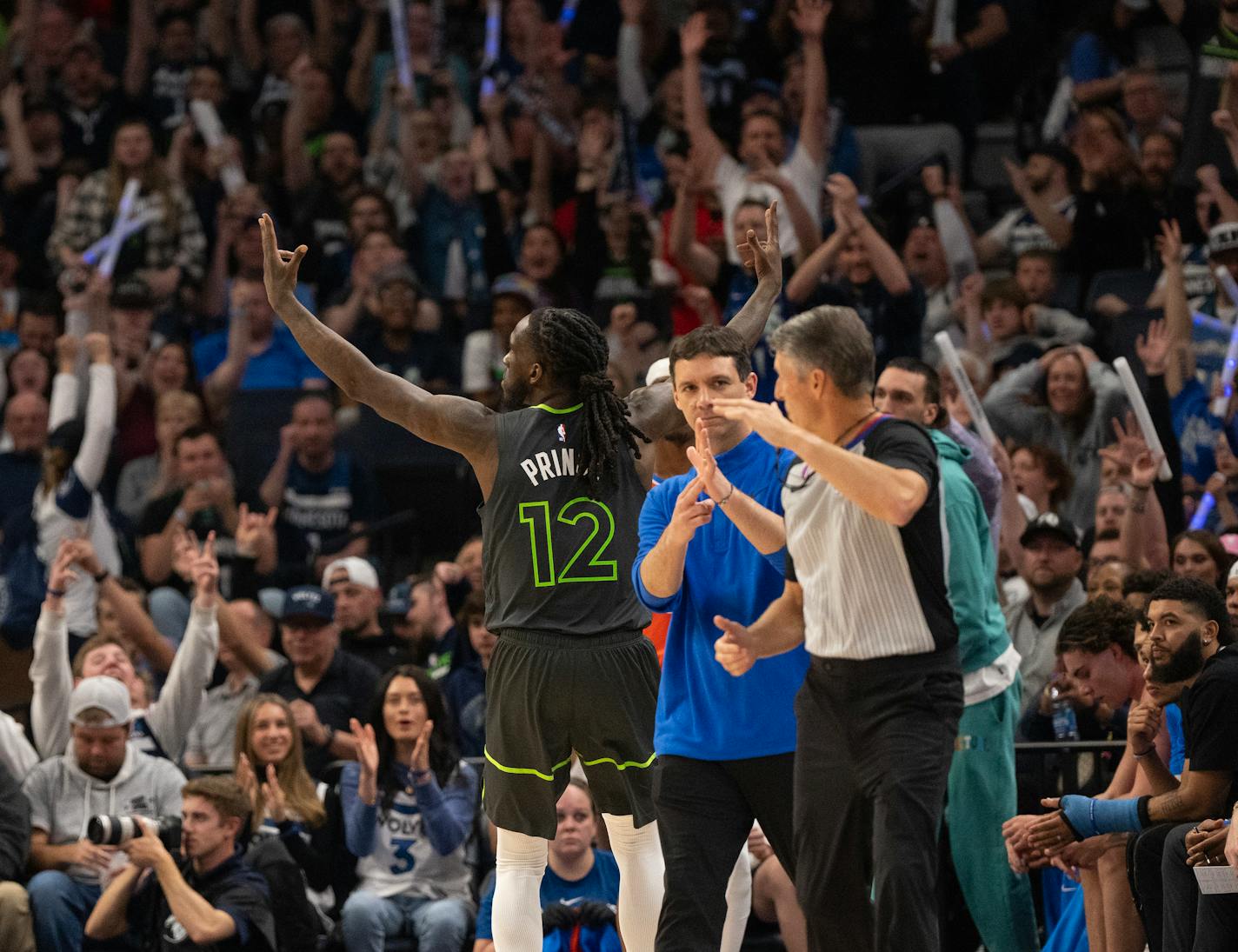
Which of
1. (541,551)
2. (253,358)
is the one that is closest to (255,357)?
(253,358)

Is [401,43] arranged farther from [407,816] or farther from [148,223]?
[407,816]

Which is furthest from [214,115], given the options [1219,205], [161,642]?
[1219,205]

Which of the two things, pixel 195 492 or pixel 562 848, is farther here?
pixel 195 492

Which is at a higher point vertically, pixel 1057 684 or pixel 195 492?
pixel 195 492

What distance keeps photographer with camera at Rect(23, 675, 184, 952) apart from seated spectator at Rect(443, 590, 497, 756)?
1222mm

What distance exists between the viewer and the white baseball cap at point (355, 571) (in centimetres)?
934

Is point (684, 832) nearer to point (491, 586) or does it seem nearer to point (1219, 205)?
point (491, 586)

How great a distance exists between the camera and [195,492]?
1036cm

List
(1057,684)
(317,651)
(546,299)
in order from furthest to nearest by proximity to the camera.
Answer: (546,299) < (317,651) < (1057,684)

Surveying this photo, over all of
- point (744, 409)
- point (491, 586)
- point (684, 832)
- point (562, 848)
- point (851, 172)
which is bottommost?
point (562, 848)

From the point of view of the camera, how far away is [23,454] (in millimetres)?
11125

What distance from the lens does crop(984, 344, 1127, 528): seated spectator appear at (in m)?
9.38

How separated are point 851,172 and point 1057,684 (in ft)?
18.9

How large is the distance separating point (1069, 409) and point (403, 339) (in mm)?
4070
